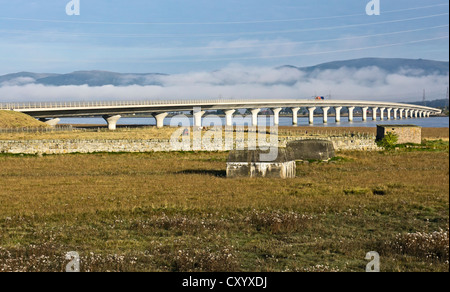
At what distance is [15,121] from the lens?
81.4 meters

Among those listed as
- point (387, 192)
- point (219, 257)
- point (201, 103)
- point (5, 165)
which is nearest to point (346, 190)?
point (387, 192)

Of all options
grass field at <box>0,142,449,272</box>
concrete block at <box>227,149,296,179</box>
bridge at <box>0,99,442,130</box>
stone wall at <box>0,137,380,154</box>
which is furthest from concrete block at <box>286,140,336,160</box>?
bridge at <box>0,99,442,130</box>

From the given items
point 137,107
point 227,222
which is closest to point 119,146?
point 227,222

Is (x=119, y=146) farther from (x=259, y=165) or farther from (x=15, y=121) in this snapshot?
(x=15, y=121)

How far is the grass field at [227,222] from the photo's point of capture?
38.2 ft

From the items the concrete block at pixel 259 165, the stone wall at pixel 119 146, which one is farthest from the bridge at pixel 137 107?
the concrete block at pixel 259 165

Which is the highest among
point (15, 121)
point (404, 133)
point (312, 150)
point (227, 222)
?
point (15, 121)

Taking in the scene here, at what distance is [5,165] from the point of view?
4103cm

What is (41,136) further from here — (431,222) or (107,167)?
(431,222)

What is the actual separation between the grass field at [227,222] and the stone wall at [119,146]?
22.5 meters

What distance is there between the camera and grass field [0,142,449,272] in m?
11.6

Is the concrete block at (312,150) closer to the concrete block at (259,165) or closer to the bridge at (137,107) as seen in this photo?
the concrete block at (259,165)

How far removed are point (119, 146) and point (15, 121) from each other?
38974 mm

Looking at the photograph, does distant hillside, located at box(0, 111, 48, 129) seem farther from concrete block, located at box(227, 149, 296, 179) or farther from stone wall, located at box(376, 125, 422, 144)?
stone wall, located at box(376, 125, 422, 144)
